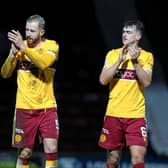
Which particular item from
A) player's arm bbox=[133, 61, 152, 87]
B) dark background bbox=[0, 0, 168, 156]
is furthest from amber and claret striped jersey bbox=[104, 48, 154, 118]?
dark background bbox=[0, 0, 168, 156]

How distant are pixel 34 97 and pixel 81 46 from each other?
13.8 ft

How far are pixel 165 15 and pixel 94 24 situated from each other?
112 cm

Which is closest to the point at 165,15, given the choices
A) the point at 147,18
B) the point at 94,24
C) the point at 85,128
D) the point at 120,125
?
the point at 147,18

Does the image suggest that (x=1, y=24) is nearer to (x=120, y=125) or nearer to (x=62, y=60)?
(x=62, y=60)

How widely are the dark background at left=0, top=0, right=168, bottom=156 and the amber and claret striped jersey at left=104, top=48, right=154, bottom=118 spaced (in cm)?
371

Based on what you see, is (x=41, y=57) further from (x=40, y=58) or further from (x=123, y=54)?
(x=123, y=54)

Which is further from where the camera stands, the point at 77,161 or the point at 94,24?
the point at 94,24

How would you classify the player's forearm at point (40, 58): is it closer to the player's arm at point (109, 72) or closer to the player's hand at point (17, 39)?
the player's hand at point (17, 39)

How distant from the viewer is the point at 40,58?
755 cm

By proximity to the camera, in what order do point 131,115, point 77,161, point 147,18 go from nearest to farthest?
point 131,115 < point 77,161 < point 147,18

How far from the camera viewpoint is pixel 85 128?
11.9 meters

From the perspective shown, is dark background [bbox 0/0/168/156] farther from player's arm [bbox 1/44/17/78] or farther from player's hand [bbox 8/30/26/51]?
player's hand [bbox 8/30/26/51]

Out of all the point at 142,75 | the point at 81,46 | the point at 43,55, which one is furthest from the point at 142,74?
the point at 81,46

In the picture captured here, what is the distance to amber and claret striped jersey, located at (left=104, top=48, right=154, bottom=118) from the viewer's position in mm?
7633
